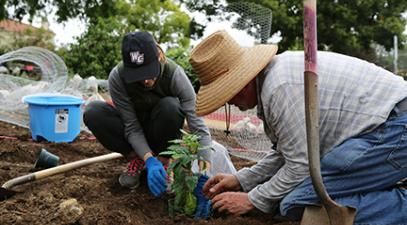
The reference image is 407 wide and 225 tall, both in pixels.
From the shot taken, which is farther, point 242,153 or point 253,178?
point 242,153

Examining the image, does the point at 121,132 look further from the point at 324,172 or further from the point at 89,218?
the point at 324,172

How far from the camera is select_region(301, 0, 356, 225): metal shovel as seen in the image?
4.96 feet

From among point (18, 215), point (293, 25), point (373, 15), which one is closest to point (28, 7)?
point (293, 25)

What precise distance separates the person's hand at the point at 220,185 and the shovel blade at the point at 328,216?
0.39 meters

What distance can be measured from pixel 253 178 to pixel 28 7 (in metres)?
13.3

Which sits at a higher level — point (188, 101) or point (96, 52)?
point (188, 101)

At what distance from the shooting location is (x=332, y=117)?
71.5 inches

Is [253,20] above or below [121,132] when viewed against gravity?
above

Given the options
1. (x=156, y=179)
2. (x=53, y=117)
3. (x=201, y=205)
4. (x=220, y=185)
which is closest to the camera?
(x=220, y=185)

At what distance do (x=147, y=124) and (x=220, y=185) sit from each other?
0.76 meters

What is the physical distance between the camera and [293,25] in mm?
13133

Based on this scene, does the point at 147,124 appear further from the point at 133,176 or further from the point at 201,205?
the point at 201,205

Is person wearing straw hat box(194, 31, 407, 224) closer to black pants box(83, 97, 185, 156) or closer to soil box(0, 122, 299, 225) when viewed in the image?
soil box(0, 122, 299, 225)

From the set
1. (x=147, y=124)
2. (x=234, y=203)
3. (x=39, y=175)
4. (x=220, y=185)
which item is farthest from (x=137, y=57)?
(x=39, y=175)
